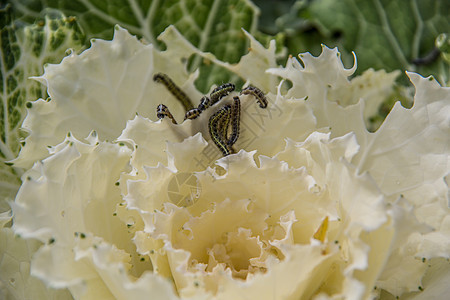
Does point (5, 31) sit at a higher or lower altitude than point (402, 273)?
higher

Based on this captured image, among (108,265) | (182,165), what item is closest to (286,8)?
(182,165)

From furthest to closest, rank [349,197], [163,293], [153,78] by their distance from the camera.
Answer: [153,78], [349,197], [163,293]

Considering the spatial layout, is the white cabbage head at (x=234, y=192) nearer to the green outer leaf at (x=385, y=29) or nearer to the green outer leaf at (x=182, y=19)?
the green outer leaf at (x=182, y=19)

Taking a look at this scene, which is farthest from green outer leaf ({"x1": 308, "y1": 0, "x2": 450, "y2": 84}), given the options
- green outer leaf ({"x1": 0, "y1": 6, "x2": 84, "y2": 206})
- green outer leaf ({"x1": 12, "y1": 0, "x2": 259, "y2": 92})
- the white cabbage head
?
green outer leaf ({"x1": 0, "y1": 6, "x2": 84, "y2": 206})

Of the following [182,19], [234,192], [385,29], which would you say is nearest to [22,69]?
[182,19]

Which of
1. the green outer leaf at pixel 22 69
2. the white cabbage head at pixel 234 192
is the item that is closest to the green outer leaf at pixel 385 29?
the white cabbage head at pixel 234 192

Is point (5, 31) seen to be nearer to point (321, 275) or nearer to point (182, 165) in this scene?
point (182, 165)

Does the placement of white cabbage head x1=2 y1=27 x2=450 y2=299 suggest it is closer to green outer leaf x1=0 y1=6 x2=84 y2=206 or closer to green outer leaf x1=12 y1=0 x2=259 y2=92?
green outer leaf x1=0 y1=6 x2=84 y2=206
